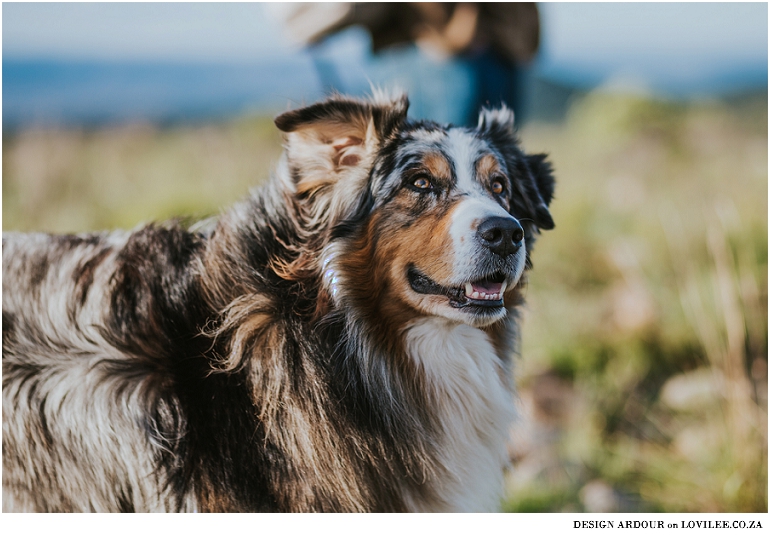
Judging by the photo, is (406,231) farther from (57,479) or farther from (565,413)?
(565,413)

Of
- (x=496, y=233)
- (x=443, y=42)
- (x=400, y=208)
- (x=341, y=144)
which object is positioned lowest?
(x=496, y=233)

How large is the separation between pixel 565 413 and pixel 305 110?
343 centimetres

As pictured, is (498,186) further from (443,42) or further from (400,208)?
(443,42)

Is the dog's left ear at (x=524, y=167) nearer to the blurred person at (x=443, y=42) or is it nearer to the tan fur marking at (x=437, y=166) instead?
the tan fur marking at (x=437, y=166)

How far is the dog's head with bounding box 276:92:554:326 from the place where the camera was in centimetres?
216

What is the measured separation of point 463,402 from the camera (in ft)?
8.04

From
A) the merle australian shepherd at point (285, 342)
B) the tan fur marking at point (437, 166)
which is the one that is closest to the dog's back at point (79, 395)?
the merle australian shepherd at point (285, 342)

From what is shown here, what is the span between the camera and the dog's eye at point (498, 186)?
237cm

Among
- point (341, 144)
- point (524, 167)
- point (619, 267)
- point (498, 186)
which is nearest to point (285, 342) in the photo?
point (341, 144)

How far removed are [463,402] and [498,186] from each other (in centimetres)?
88

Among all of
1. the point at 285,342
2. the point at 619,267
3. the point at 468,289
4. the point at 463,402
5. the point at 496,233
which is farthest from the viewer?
the point at 619,267

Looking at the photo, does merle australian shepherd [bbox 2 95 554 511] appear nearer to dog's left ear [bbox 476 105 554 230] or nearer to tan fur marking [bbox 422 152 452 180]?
tan fur marking [bbox 422 152 452 180]

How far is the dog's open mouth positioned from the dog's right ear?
0.43 m

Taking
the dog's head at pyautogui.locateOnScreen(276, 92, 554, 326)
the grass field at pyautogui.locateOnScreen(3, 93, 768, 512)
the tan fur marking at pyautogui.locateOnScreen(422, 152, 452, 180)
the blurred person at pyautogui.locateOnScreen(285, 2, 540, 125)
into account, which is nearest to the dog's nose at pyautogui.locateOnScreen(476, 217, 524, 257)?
the dog's head at pyautogui.locateOnScreen(276, 92, 554, 326)
